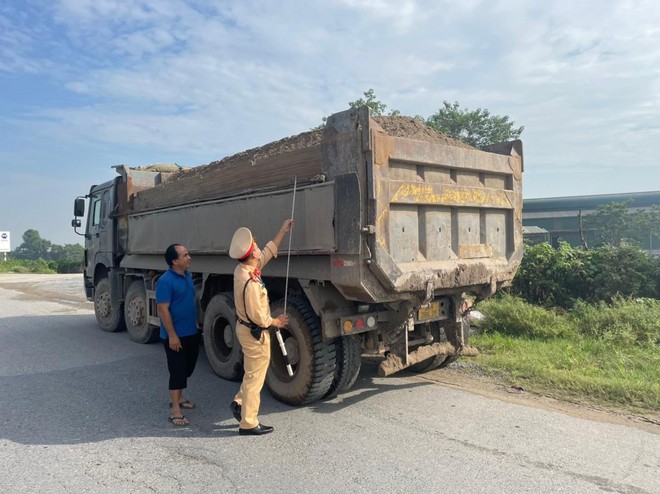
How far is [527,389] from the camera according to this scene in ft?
17.5

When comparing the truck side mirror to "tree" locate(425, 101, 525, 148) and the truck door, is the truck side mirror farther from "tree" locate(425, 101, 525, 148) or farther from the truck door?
"tree" locate(425, 101, 525, 148)

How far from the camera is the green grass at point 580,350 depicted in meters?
5.07

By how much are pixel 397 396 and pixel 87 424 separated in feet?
9.85

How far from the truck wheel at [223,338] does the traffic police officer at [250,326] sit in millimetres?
1476

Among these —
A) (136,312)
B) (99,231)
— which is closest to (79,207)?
(99,231)

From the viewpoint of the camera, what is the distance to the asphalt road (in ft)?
10.9

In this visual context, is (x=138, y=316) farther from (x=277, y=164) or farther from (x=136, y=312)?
(x=277, y=164)

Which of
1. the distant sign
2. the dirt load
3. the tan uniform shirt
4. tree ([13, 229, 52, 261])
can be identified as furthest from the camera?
tree ([13, 229, 52, 261])

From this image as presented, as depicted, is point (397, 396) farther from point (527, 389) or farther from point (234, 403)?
point (234, 403)

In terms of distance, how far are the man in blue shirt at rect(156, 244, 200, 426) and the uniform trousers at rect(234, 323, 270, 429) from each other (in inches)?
26.9

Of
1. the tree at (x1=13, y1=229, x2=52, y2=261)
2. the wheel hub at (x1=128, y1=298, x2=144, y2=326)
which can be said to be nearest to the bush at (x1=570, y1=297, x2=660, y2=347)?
the wheel hub at (x1=128, y1=298, x2=144, y2=326)

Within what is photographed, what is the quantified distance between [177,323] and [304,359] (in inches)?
49.7

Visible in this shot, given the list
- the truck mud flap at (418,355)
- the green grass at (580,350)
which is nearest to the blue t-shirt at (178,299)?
the truck mud flap at (418,355)

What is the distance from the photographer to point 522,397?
5.09 m
